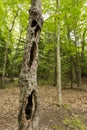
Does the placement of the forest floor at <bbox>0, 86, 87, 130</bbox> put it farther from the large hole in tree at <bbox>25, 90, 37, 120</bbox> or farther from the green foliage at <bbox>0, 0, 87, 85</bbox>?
the green foliage at <bbox>0, 0, 87, 85</bbox>

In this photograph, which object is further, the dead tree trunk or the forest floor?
the forest floor

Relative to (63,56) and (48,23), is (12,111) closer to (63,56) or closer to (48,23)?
(48,23)

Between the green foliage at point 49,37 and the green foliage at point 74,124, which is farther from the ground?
the green foliage at point 49,37

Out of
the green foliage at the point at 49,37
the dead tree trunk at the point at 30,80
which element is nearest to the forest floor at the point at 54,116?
the dead tree trunk at the point at 30,80

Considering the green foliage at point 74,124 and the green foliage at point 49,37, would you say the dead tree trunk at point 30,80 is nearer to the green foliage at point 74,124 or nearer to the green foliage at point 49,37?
the green foliage at point 74,124

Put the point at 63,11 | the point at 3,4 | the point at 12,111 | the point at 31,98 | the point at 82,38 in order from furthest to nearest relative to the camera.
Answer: the point at 82,38 → the point at 3,4 → the point at 63,11 → the point at 12,111 → the point at 31,98

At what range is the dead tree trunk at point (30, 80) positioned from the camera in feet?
13.5

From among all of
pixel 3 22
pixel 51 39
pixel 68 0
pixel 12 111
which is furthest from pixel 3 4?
pixel 12 111

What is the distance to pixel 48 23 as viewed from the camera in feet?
32.2

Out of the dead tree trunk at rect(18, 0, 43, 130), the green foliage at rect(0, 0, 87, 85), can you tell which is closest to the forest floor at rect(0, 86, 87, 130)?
the dead tree trunk at rect(18, 0, 43, 130)

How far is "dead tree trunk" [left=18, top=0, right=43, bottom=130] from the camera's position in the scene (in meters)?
4.12

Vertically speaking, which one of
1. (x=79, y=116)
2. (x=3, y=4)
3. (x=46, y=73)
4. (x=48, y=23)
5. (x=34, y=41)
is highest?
(x=3, y=4)

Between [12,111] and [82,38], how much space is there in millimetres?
12196

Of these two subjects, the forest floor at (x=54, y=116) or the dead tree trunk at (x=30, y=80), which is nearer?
the dead tree trunk at (x=30, y=80)
